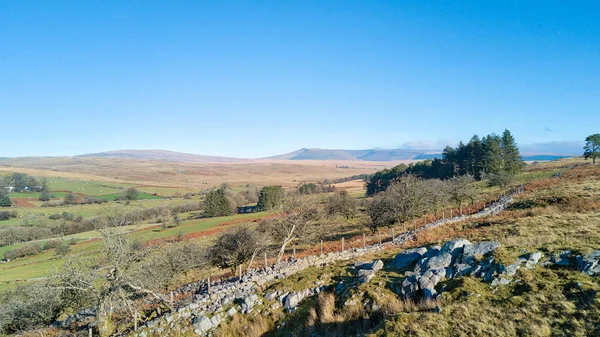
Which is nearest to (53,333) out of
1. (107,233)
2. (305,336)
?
(107,233)

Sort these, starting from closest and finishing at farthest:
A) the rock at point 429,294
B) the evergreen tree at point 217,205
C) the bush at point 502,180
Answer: the rock at point 429,294 < the bush at point 502,180 < the evergreen tree at point 217,205

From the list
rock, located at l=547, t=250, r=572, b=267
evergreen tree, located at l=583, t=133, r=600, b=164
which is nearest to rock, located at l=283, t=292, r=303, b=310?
rock, located at l=547, t=250, r=572, b=267

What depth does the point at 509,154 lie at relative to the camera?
3376 inches

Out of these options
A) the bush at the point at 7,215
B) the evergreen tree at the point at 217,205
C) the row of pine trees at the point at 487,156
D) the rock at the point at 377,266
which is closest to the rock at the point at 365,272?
the rock at the point at 377,266

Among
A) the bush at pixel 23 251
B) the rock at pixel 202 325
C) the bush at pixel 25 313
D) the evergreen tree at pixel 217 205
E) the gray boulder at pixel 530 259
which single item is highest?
the gray boulder at pixel 530 259

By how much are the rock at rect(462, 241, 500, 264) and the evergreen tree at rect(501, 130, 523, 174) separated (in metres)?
84.2

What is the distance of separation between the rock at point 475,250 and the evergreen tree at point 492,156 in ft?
256

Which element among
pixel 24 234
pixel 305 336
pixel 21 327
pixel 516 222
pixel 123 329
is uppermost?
pixel 516 222

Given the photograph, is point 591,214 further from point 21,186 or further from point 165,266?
point 21,186

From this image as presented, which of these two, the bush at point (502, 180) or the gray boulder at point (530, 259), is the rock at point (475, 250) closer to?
the gray boulder at point (530, 259)

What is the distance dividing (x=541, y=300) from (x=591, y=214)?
1886 centimetres

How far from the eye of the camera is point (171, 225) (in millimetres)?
85375

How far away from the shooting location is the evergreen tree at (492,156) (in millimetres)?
79688

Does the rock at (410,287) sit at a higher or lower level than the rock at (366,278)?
higher
